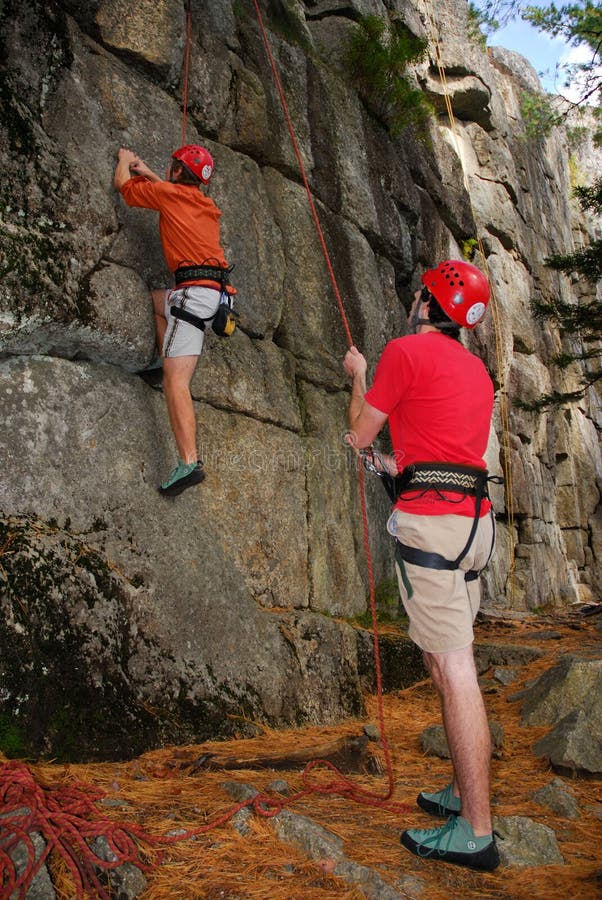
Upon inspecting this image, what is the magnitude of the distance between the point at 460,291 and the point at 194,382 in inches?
101

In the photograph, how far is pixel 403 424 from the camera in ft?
11.7

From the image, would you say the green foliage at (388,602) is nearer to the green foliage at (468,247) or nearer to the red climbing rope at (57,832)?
the red climbing rope at (57,832)

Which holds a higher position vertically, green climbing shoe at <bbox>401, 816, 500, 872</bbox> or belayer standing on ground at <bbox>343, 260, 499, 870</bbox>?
belayer standing on ground at <bbox>343, 260, 499, 870</bbox>

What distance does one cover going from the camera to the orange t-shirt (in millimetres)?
4941

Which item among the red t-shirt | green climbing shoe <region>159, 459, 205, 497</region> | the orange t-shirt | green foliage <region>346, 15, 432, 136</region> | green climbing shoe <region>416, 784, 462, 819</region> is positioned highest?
green foliage <region>346, 15, 432, 136</region>

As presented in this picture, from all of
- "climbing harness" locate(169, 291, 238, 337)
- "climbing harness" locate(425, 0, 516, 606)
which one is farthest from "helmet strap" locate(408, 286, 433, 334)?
"climbing harness" locate(425, 0, 516, 606)

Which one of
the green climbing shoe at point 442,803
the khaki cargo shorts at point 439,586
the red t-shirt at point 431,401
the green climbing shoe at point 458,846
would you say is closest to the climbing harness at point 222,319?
the red t-shirt at point 431,401

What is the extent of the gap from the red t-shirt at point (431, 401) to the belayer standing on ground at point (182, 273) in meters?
1.86

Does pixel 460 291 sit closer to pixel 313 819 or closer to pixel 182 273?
pixel 182 273

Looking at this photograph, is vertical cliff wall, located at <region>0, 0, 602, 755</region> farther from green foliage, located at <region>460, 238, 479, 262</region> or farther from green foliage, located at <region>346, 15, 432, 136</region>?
green foliage, located at <region>460, 238, 479, 262</region>

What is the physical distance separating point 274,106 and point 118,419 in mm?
4575

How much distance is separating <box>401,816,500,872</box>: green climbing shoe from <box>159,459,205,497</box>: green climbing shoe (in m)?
2.69

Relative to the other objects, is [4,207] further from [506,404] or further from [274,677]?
[506,404]

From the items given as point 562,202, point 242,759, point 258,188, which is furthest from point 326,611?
point 562,202
